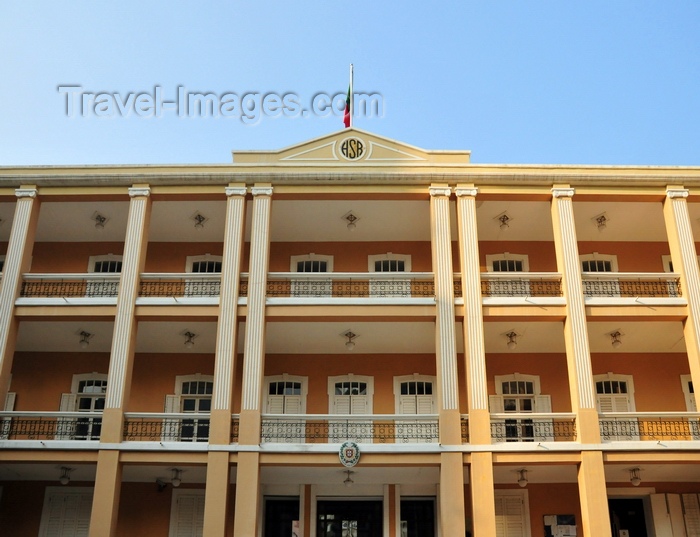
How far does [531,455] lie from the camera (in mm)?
16641

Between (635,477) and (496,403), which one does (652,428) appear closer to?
(635,477)

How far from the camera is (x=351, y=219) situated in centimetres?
2019

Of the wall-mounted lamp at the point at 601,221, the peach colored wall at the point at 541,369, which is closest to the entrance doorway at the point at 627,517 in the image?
the peach colored wall at the point at 541,369

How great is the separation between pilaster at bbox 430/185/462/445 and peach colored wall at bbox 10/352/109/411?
9.55 m

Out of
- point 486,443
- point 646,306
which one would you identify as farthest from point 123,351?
point 646,306

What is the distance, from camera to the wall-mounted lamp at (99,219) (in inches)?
795

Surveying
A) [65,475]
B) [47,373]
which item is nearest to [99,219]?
[47,373]

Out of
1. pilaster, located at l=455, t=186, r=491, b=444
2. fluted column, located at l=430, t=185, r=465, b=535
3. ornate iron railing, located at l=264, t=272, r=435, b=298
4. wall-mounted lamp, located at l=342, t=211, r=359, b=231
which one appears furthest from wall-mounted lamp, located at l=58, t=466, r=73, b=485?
pilaster, located at l=455, t=186, r=491, b=444

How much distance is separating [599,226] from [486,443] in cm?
768

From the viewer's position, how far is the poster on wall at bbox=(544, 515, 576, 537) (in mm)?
18828

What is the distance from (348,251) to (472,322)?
5.05 metres

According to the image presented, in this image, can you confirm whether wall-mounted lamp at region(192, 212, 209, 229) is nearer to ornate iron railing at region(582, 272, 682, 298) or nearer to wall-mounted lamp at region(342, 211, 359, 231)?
wall-mounted lamp at region(342, 211, 359, 231)

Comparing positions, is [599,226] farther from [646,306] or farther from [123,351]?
[123,351]

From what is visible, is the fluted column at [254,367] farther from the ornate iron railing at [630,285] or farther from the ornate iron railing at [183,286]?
the ornate iron railing at [630,285]
